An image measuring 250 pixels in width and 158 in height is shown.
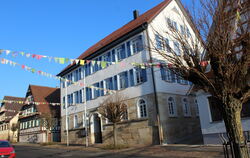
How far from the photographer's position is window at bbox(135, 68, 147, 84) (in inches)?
739

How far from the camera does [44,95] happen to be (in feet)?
127

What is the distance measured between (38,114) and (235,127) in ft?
110

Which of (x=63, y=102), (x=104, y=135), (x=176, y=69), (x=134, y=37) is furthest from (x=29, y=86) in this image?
(x=176, y=69)

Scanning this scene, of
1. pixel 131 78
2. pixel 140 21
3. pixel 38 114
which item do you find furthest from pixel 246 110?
pixel 38 114

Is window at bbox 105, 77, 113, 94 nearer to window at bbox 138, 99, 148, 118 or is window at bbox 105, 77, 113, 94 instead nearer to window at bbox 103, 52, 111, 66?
window at bbox 103, 52, 111, 66

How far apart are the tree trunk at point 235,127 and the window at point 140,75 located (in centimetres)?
1291

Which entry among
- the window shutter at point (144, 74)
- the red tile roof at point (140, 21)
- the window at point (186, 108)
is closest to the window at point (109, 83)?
the red tile roof at point (140, 21)

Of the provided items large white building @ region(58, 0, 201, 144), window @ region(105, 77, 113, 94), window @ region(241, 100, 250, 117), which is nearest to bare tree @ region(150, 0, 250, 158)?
window @ region(241, 100, 250, 117)

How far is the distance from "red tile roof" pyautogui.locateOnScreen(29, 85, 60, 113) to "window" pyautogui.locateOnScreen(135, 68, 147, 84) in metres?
21.1

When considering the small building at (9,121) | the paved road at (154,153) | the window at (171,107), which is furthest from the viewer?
the small building at (9,121)

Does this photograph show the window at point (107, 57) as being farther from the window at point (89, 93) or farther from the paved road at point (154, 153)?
the paved road at point (154, 153)

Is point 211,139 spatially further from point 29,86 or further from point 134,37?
point 29,86

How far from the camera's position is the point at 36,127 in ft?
117

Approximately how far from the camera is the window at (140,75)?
61.6 ft
